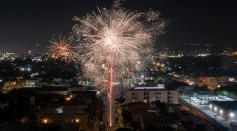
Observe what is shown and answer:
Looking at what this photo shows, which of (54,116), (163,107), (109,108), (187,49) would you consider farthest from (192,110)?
(187,49)

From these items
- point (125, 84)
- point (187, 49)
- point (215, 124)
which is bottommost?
point (215, 124)

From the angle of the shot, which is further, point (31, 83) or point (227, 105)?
point (31, 83)

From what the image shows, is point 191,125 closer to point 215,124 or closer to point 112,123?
point 215,124

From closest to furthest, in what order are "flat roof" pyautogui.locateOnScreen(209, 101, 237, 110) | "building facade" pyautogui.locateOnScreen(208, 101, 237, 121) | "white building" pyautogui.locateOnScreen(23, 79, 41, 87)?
"building facade" pyautogui.locateOnScreen(208, 101, 237, 121), "flat roof" pyautogui.locateOnScreen(209, 101, 237, 110), "white building" pyautogui.locateOnScreen(23, 79, 41, 87)

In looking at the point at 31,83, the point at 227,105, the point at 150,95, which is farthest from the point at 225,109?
the point at 31,83

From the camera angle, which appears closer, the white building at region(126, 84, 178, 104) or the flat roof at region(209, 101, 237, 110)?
the flat roof at region(209, 101, 237, 110)

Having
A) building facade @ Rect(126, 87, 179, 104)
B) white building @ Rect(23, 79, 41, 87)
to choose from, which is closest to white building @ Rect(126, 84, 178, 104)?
building facade @ Rect(126, 87, 179, 104)

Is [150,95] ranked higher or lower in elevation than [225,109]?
higher

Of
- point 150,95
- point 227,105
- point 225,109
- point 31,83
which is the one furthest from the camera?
point 31,83

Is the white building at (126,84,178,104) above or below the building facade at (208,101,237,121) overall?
Result: above

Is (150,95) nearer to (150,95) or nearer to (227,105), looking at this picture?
(150,95)

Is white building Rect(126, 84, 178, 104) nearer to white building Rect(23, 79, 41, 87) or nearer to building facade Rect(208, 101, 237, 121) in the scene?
building facade Rect(208, 101, 237, 121)
